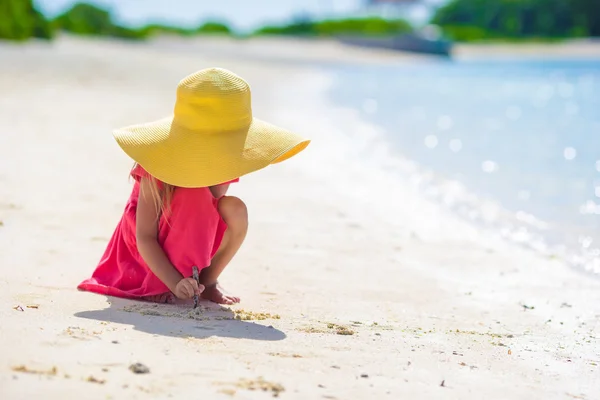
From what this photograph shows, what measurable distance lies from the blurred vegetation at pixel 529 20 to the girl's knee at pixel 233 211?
57240mm

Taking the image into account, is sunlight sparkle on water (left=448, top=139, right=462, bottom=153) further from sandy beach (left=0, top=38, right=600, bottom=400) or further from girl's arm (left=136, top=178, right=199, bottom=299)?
girl's arm (left=136, top=178, right=199, bottom=299)

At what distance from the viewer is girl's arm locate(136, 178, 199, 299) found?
3007 millimetres

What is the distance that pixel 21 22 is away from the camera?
62.9 feet

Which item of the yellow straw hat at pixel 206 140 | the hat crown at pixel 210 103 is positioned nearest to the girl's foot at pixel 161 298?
the yellow straw hat at pixel 206 140

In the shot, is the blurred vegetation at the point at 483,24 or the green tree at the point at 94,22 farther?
the blurred vegetation at the point at 483,24

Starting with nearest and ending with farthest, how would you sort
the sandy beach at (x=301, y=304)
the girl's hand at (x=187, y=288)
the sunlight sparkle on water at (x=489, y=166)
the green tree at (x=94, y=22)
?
the sandy beach at (x=301, y=304), the girl's hand at (x=187, y=288), the sunlight sparkle on water at (x=489, y=166), the green tree at (x=94, y=22)

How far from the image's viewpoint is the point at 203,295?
3229 mm

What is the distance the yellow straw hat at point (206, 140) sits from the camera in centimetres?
286

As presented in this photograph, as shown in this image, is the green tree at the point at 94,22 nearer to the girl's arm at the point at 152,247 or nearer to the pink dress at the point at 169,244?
the pink dress at the point at 169,244

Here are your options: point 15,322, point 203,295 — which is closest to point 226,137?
point 203,295

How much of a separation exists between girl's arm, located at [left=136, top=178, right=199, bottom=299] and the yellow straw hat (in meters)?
0.16

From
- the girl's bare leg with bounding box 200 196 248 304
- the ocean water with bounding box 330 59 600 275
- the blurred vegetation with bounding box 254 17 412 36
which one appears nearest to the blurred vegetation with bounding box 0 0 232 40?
the blurred vegetation with bounding box 254 17 412 36

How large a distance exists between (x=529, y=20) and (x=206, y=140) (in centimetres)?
6017

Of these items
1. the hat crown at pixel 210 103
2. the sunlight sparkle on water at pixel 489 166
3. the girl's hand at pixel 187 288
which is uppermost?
the hat crown at pixel 210 103
